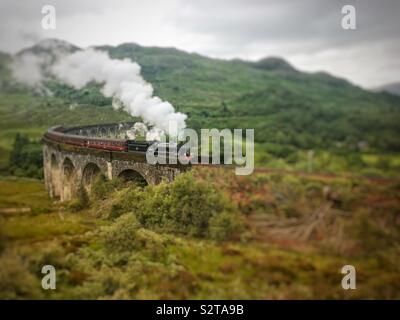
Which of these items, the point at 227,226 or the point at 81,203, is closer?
the point at 227,226

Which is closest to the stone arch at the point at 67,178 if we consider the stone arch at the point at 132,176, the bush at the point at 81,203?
the bush at the point at 81,203

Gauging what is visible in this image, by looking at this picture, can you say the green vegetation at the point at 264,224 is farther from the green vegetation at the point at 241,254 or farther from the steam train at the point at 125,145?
the steam train at the point at 125,145

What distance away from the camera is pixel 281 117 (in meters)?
13.1

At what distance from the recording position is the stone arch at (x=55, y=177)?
923 inches

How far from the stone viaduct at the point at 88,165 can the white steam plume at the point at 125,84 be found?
1451 mm

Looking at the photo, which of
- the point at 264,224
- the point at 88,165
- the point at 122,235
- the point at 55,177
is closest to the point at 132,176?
the point at 88,165

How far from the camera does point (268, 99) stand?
1469 centimetres

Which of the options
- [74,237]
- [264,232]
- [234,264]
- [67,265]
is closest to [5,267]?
[67,265]

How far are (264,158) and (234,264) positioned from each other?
316 cm

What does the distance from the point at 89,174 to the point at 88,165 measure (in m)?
0.45

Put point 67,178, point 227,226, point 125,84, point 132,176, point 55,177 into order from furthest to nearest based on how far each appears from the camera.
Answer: point 55,177 < point 67,178 < point 125,84 < point 132,176 < point 227,226

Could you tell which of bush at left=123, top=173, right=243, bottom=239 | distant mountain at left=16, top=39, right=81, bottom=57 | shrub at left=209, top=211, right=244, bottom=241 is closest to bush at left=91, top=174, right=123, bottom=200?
bush at left=123, top=173, right=243, bottom=239

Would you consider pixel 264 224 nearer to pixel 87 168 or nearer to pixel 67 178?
pixel 87 168

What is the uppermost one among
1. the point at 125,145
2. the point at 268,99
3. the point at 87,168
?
the point at 268,99
